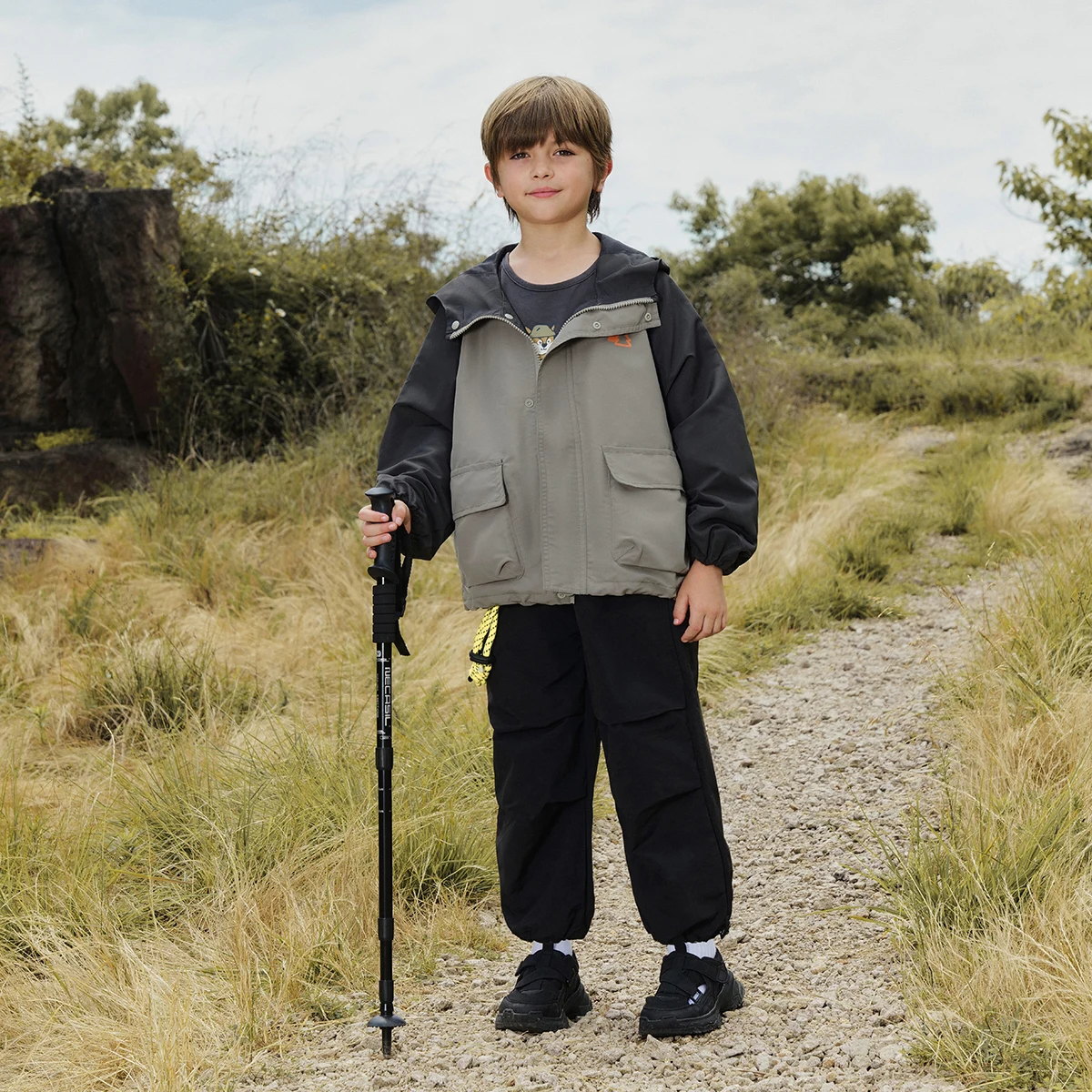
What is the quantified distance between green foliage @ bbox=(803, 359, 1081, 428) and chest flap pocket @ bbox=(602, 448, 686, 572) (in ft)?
27.2

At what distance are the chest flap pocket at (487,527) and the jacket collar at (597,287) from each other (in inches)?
11.9

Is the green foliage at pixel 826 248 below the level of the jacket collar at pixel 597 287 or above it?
above

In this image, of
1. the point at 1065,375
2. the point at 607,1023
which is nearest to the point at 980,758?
the point at 607,1023

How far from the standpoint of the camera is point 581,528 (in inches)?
93.7

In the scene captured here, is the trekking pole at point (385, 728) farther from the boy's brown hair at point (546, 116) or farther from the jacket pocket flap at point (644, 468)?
the boy's brown hair at point (546, 116)

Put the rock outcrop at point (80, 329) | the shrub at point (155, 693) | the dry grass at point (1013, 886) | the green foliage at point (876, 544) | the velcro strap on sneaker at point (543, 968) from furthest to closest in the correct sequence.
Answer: the rock outcrop at point (80, 329), the green foliage at point (876, 544), the shrub at point (155, 693), the velcro strap on sneaker at point (543, 968), the dry grass at point (1013, 886)

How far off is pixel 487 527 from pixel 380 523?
0.69 feet

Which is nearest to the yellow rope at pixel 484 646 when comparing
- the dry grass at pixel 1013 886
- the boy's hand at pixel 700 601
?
the boy's hand at pixel 700 601

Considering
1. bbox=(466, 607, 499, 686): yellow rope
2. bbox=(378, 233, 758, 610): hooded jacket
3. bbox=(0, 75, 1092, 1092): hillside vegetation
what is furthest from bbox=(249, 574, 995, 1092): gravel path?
bbox=(378, 233, 758, 610): hooded jacket

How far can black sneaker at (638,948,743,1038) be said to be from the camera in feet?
7.97

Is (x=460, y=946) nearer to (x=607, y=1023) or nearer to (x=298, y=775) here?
(x=607, y=1023)

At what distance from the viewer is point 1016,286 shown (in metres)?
14.7

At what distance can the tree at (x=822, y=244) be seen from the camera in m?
20.5

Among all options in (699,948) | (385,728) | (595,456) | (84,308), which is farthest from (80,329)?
(699,948)
